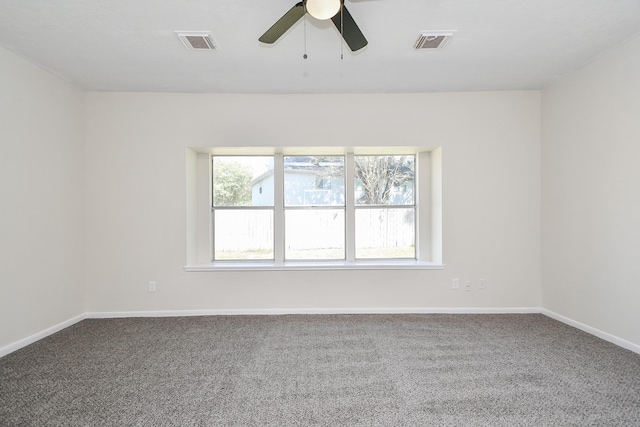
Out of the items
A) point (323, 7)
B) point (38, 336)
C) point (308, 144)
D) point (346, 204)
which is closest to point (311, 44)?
point (323, 7)

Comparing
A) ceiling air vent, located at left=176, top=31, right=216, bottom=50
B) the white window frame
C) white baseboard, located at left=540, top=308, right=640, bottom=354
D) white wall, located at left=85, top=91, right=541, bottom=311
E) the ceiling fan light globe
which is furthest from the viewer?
the white window frame

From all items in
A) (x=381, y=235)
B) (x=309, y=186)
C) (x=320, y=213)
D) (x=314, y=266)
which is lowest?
(x=314, y=266)

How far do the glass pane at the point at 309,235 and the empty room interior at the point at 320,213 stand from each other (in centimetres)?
4

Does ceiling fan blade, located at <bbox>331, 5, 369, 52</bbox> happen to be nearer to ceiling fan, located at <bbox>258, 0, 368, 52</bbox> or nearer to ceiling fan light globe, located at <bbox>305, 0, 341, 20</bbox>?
ceiling fan, located at <bbox>258, 0, 368, 52</bbox>

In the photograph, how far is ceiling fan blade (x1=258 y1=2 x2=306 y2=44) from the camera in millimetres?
1922

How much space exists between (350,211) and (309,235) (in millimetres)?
647

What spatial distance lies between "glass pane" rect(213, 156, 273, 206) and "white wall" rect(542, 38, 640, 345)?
3479 millimetres

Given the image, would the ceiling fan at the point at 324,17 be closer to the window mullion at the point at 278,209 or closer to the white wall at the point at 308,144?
the white wall at the point at 308,144

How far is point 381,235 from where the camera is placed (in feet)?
14.2

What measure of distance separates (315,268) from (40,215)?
294cm

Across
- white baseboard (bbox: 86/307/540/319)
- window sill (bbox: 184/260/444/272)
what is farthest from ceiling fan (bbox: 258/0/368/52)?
white baseboard (bbox: 86/307/540/319)

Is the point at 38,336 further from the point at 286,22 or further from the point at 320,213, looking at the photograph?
the point at 286,22

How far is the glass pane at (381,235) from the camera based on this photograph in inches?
170

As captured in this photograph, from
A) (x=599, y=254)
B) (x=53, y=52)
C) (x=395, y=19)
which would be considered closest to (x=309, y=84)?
(x=395, y=19)
